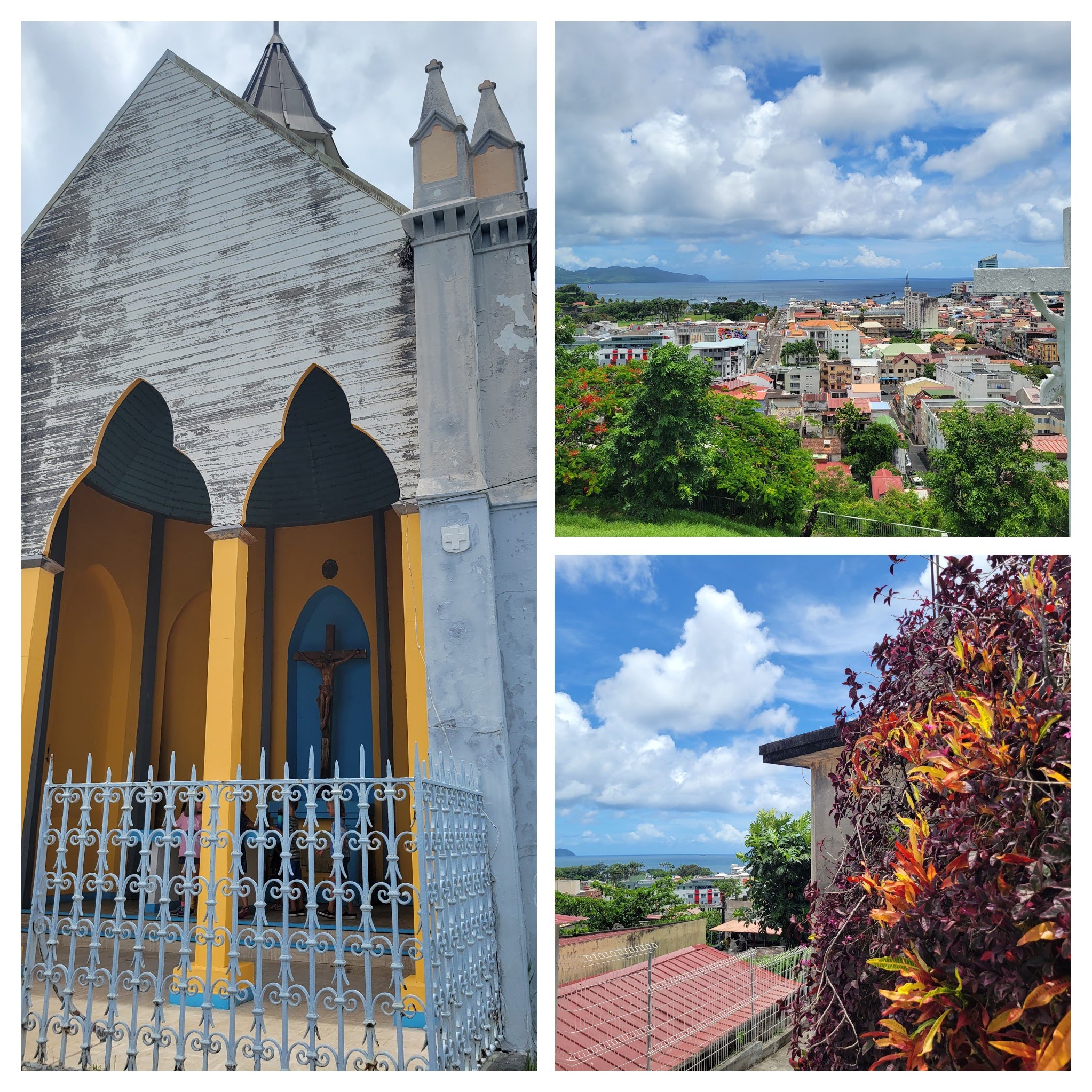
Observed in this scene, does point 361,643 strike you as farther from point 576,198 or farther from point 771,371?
point 576,198

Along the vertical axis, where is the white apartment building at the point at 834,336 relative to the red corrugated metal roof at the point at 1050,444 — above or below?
above

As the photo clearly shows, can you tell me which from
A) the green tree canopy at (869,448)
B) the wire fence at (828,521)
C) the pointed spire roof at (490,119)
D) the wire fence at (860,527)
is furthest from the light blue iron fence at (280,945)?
the green tree canopy at (869,448)

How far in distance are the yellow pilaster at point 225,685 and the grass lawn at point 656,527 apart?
7.50ft

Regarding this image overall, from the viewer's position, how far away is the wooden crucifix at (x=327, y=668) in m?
9.77

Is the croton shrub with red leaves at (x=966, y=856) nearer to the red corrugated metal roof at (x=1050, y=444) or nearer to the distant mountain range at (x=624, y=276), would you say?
the distant mountain range at (x=624, y=276)

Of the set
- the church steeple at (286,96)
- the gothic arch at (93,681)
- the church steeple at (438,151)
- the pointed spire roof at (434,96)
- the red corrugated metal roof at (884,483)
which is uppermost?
the church steeple at (286,96)

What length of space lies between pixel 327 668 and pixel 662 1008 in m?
5.79

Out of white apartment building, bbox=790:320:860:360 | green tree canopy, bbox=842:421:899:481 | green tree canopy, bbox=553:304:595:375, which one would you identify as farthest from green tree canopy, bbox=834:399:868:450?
green tree canopy, bbox=553:304:595:375

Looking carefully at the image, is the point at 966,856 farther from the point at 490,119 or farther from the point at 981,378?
the point at 981,378

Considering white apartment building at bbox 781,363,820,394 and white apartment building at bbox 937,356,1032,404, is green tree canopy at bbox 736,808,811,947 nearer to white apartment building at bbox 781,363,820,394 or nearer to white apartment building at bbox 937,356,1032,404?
white apartment building at bbox 781,363,820,394

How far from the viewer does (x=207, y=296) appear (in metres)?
6.70

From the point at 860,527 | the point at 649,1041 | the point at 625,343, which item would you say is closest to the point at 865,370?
the point at 860,527

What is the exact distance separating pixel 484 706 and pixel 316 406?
5461 millimetres

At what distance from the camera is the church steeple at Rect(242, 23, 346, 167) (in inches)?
442
